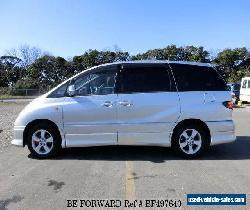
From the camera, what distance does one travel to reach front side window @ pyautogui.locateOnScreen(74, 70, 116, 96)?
8809 mm

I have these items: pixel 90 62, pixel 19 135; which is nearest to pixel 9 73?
pixel 90 62

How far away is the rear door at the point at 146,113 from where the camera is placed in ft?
28.5

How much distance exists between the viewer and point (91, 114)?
28.7 ft

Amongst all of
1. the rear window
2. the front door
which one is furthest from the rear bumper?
the front door

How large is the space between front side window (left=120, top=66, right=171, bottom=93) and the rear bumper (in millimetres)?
1210

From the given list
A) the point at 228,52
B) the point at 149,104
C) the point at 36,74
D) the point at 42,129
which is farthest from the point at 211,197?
the point at 36,74

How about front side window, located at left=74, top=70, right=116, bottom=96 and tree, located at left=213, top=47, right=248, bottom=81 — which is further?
tree, located at left=213, top=47, right=248, bottom=81

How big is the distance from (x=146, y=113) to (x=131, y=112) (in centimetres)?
30

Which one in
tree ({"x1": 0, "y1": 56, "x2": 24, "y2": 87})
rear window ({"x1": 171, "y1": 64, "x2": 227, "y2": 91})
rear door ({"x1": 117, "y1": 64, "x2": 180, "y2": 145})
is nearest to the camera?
rear door ({"x1": 117, "y1": 64, "x2": 180, "y2": 145})

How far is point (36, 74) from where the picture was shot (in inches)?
2645

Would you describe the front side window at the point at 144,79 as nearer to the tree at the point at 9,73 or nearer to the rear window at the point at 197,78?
the rear window at the point at 197,78

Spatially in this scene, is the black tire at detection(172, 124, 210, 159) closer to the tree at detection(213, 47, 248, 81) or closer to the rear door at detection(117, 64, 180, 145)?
the rear door at detection(117, 64, 180, 145)

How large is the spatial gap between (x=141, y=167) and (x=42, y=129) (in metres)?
2.30

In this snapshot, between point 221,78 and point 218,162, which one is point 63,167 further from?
point 221,78
